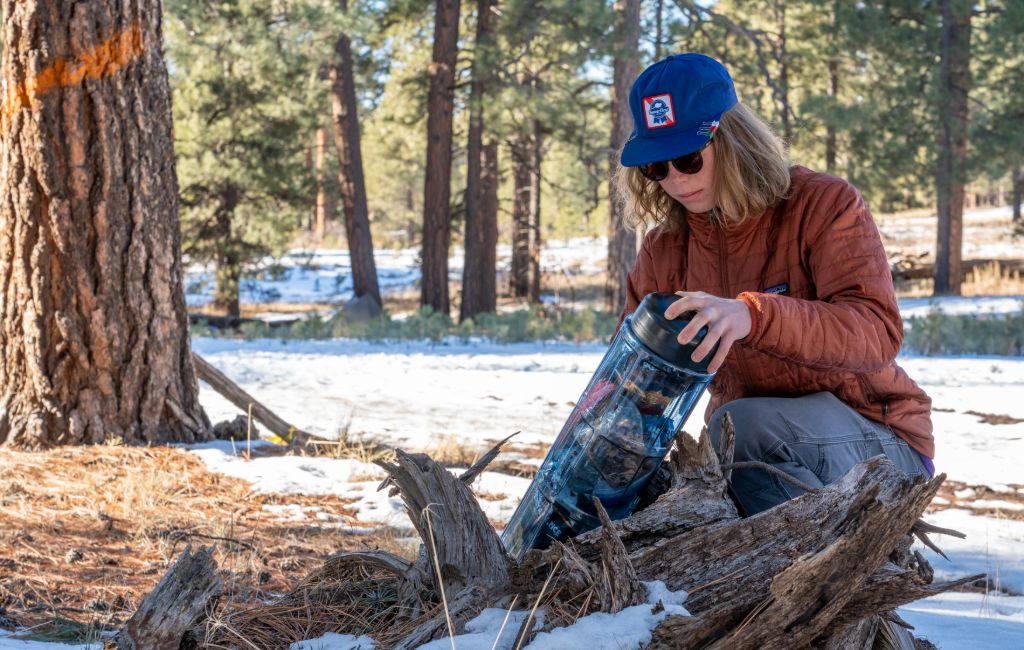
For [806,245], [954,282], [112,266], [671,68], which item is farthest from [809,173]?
[954,282]

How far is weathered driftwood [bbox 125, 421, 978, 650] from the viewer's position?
1.88 m

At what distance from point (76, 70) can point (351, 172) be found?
48.1ft

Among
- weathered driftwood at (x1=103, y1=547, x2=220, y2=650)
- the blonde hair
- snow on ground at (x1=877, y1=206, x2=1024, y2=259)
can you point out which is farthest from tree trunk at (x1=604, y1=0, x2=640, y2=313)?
snow on ground at (x1=877, y1=206, x2=1024, y2=259)

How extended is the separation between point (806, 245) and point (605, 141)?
2982 cm

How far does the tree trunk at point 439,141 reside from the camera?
675 inches

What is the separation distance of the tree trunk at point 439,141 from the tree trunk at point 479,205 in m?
0.44

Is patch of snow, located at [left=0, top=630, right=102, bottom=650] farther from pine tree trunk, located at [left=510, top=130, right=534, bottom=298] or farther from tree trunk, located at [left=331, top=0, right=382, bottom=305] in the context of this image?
pine tree trunk, located at [left=510, top=130, right=534, bottom=298]

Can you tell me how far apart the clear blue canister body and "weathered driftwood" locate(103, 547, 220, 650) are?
826 mm

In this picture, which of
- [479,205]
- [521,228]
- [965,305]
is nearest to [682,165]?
[965,305]

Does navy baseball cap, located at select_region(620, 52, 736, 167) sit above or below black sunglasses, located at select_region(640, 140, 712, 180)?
above

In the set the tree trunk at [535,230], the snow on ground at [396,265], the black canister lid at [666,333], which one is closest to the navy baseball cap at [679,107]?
the black canister lid at [666,333]

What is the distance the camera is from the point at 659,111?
2514mm

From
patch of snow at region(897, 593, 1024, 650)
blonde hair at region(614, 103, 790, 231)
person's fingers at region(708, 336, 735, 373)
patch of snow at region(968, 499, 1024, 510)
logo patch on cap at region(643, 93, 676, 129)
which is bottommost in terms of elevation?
patch of snow at region(968, 499, 1024, 510)

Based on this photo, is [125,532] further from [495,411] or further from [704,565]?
[495,411]
